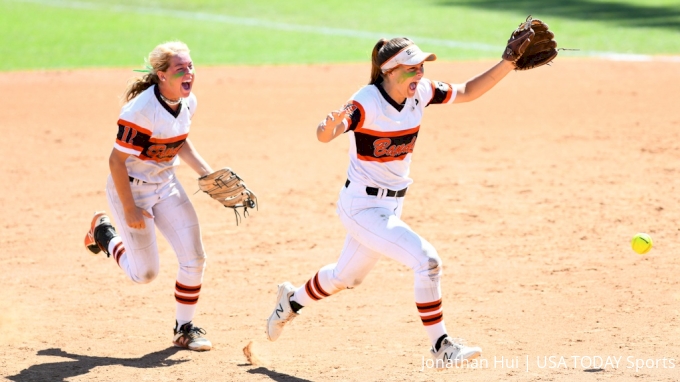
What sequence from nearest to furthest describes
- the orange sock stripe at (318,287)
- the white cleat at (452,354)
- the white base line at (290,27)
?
the white cleat at (452,354) < the orange sock stripe at (318,287) < the white base line at (290,27)

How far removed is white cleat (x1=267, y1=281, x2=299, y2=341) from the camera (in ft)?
18.1

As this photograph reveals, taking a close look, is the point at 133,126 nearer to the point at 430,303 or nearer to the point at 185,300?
the point at 185,300

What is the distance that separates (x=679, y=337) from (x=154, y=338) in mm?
3394

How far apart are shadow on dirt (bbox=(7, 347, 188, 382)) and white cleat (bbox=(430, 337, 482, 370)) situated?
1654mm

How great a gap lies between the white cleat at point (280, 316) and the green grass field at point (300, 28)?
35.7 feet

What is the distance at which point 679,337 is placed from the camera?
213 inches

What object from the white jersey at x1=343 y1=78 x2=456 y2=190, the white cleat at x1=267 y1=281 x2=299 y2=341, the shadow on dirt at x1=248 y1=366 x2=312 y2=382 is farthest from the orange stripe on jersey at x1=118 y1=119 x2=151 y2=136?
the shadow on dirt at x1=248 y1=366 x2=312 y2=382

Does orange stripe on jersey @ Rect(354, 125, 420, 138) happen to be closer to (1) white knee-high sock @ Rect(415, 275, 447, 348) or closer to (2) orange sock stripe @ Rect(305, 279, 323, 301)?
(1) white knee-high sock @ Rect(415, 275, 447, 348)

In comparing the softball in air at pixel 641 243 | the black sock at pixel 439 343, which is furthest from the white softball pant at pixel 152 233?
the softball in air at pixel 641 243

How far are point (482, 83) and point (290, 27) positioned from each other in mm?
15045

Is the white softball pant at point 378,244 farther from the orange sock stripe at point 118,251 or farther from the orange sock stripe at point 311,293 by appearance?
the orange sock stripe at point 118,251

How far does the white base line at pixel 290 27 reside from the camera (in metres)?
15.8

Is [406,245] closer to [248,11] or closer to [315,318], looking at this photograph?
[315,318]

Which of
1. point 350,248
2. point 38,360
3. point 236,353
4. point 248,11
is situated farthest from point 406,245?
point 248,11
